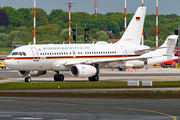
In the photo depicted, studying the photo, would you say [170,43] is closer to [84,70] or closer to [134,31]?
[134,31]

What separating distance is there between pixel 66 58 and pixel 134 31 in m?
12.6

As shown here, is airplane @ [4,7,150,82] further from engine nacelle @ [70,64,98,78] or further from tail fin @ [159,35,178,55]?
tail fin @ [159,35,178,55]

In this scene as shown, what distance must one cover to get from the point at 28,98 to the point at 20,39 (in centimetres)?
15339

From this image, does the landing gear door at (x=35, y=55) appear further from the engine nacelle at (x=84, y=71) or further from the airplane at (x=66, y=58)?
the engine nacelle at (x=84, y=71)

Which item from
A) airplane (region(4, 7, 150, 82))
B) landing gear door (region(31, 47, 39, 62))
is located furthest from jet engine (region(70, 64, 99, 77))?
landing gear door (region(31, 47, 39, 62))

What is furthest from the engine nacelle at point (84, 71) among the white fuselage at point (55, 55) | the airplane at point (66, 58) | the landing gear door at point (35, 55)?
the landing gear door at point (35, 55)

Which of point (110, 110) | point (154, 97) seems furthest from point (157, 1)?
point (110, 110)

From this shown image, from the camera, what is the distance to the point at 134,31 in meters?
57.6

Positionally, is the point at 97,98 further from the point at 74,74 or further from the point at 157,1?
the point at 157,1

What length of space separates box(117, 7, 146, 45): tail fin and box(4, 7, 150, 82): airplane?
265 cm

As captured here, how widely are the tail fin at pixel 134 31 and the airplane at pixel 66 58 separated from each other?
265 centimetres

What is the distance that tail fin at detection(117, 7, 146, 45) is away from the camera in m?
56.9

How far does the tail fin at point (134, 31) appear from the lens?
2242 inches

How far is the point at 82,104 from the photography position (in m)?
26.0
